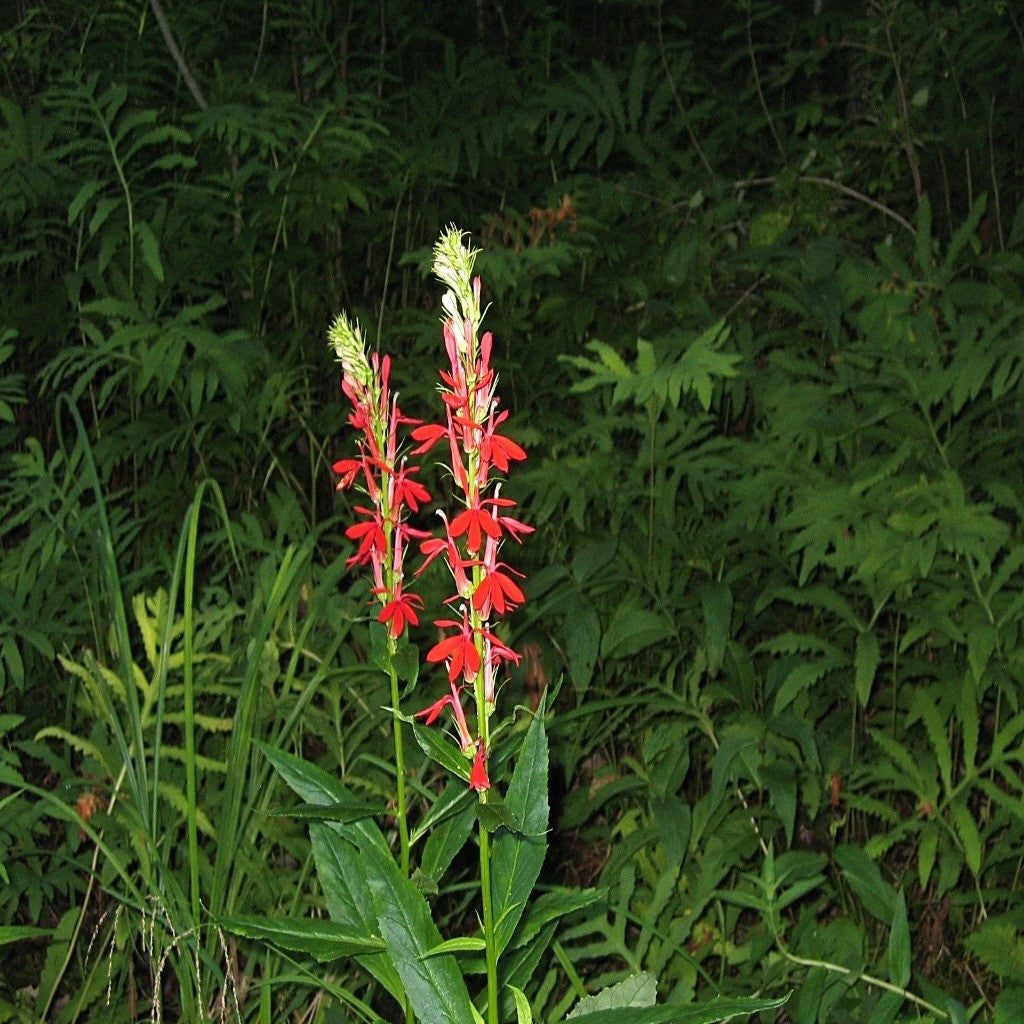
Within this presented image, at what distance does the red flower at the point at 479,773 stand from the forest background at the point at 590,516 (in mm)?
319

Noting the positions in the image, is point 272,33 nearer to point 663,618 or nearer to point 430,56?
point 430,56

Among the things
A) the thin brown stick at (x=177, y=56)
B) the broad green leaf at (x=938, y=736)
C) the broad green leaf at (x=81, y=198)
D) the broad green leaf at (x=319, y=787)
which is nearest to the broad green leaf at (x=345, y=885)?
the broad green leaf at (x=319, y=787)

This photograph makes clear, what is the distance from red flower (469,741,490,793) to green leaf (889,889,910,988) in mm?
794

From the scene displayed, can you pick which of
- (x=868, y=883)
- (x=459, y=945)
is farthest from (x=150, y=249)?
(x=459, y=945)

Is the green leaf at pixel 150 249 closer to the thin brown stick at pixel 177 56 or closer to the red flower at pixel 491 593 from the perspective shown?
the thin brown stick at pixel 177 56

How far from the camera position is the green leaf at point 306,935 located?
107cm

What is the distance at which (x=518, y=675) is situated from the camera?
6.86ft

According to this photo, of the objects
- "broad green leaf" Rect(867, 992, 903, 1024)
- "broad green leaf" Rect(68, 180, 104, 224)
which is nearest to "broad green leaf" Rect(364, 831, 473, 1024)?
"broad green leaf" Rect(867, 992, 903, 1024)

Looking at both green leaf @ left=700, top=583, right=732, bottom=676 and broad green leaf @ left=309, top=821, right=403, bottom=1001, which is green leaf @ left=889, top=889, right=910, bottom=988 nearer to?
green leaf @ left=700, top=583, right=732, bottom=676

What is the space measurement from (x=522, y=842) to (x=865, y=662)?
1021mm

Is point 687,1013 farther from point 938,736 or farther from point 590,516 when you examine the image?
point 590,516

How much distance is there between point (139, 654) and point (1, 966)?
596 millimetres

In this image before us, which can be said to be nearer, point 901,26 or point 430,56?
point 901,26

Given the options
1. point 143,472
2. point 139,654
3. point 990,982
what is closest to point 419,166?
point 143,472
